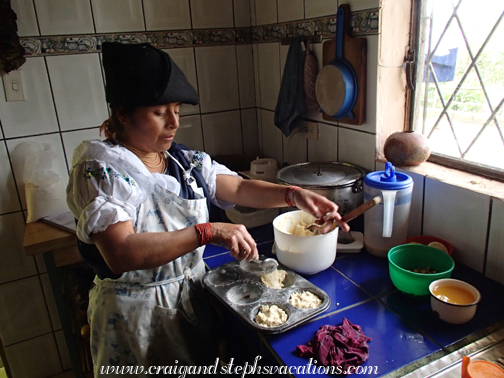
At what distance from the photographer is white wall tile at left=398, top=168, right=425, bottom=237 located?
1.23 m

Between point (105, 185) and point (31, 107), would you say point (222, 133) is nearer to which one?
point (31, 107)

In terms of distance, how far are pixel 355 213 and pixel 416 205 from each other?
0.31 meters

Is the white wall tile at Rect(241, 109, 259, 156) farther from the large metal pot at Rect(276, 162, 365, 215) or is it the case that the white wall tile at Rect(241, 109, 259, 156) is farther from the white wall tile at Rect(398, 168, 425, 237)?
the white wall tile at Rect(398, 168, 425, 237)

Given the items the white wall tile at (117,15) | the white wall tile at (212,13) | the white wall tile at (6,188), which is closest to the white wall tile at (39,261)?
the white wall tile at (6,188)

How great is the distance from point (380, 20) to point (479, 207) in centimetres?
64

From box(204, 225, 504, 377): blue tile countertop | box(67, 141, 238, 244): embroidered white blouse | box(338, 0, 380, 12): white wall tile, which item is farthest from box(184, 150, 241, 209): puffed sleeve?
box(338, 0, 380, 12): white wall tile

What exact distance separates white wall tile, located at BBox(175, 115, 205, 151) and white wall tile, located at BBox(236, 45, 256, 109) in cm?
26

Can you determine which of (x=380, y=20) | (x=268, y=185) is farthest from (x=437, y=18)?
(x=268, y=185)

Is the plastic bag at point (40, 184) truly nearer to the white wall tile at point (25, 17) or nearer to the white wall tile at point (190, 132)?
the white wall tile at point (25, 17)

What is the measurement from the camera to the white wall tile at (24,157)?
1.61 meters

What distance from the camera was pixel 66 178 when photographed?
1.74m

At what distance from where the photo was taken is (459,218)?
3.71 feet

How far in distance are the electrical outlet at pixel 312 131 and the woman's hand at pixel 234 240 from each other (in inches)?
31.5

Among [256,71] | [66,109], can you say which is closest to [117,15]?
[66,109]
